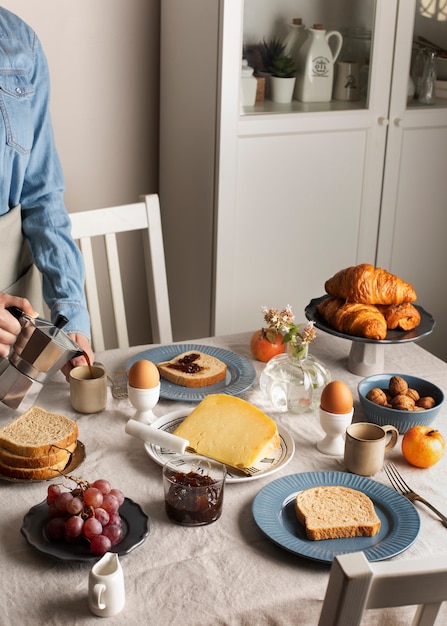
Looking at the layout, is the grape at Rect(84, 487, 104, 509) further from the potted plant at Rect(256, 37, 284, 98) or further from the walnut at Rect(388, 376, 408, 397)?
the potted plant at Rect(256, 37, 284, 98)

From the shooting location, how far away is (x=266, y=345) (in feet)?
5.42

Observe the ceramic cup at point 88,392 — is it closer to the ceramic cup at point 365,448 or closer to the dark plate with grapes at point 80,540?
the dark plate with grapes at point 80,540

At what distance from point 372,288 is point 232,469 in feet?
1.68

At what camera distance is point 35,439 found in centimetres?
127

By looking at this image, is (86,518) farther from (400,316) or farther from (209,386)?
(400,316)

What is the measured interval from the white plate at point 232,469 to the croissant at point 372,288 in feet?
1.13

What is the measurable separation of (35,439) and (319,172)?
4.84 feet

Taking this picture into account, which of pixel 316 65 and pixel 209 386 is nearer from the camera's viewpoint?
pixel 209 386

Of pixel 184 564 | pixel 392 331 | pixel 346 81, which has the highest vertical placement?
pixel 346 81

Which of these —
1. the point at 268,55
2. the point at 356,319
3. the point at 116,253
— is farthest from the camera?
the point at 268,55

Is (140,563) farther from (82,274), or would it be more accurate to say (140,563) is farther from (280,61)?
(280,61)

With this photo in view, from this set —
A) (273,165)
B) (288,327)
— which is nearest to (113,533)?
(288,327)

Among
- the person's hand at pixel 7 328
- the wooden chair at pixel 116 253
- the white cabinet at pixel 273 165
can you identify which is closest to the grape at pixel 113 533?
the person's hand at pixel 7 328

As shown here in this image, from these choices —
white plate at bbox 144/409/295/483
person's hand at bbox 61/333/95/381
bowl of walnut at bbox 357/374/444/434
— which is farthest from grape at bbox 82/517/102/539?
bowl of walnut at bbox 357/374/444/434
